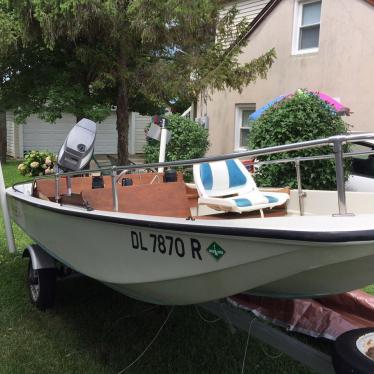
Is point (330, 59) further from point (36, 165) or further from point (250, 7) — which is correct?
point (36, 165)

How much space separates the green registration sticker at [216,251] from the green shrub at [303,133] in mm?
3955

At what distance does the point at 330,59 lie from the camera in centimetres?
1020

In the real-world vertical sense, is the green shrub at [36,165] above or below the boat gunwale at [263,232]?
below

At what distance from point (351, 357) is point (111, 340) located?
81.5 inches

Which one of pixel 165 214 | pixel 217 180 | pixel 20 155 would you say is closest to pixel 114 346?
pixel 165 214

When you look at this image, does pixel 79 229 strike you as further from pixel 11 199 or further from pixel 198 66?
pixel 198 66

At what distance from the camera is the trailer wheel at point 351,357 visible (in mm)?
2242

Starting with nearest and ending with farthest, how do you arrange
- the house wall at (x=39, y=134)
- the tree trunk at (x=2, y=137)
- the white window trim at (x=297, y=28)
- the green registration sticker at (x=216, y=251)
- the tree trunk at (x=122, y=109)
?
the green registration sticker at (x=216, y=251), the tree trunk at (x=122, y=109), the white window trim at (x=297, y=28), the tree trunk at (x=2, y=137), the house wall at (x=39, y=134)

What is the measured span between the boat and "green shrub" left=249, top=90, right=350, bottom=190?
240 cm

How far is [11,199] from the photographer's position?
4785 mm

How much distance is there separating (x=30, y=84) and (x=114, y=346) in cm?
890

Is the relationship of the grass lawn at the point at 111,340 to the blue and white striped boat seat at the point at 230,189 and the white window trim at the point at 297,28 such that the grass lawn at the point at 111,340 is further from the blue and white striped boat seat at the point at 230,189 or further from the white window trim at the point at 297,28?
the white window trim at the point at 297,28

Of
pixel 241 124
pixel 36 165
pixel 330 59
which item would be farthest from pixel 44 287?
pixel 36 165

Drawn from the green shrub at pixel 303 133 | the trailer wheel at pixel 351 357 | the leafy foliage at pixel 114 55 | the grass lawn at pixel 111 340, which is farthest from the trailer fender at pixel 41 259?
the leafy foliage at pixel 114 55
